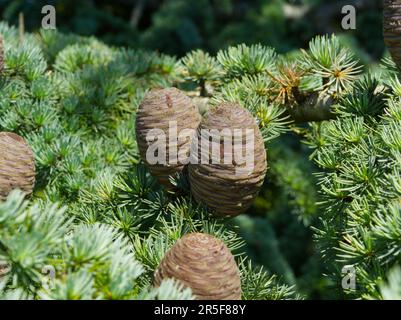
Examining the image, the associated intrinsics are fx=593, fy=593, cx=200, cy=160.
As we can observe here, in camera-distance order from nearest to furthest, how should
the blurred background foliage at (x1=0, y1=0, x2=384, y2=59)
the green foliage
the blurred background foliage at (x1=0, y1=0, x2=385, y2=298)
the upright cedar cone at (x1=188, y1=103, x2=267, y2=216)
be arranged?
1. the green foliage
2. the upright cedar cone at (x1=188, y1=103, x2=267, y2=216)
3. the blurred background foliage at (x1=0, y1=0, x2=385, y2=298)
4. the blurred background foliage at (x1=0, y1=0, x2=384, y2=59)

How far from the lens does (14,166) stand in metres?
0.80

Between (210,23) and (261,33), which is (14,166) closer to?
(261,33)

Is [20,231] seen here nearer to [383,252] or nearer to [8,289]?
[8,289]

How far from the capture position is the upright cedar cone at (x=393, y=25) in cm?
83

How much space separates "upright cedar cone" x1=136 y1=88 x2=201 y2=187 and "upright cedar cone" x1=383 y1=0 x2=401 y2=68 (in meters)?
0.30

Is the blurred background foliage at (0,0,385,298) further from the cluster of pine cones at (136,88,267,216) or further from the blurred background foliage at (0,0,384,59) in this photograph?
the cluster of pine cones at (136,88,267,216)

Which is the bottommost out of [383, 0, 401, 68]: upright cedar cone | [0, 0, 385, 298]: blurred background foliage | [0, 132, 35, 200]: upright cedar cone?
[0, 0, 385, 298]: blurred background foliage

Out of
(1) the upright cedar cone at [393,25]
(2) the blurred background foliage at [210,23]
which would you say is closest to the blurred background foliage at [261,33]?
(2) the blurred background foliage at [210,23]

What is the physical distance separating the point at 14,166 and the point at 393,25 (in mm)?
559

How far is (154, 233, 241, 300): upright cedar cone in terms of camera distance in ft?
2.14

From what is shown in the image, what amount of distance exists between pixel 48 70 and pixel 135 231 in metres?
0.59

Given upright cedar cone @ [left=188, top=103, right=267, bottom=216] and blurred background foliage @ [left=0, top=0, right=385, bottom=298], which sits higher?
upright cedar cone @ [left=188, top=103, right=267, bottom=216]

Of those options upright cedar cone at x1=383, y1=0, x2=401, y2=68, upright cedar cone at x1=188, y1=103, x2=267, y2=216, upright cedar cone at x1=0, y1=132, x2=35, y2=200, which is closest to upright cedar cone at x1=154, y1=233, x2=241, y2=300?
upright cedar cone at x1=188, y1=103, x2=267, y2=216

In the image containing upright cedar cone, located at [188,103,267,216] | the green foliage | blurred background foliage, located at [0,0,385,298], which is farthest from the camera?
blurred background foliage, located at [0,0,385,298]
